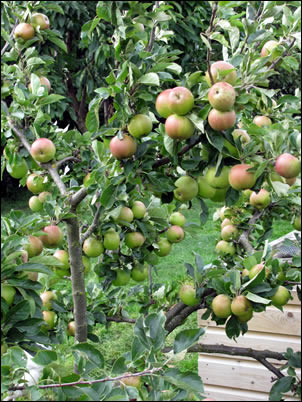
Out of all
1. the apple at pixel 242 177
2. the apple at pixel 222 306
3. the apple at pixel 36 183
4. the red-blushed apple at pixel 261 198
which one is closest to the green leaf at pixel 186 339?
the apple at pixel 242 177

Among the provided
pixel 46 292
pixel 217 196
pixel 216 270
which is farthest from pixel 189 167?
pixel 46 292

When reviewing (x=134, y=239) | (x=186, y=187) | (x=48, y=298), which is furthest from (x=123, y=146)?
(x=48, y=298)

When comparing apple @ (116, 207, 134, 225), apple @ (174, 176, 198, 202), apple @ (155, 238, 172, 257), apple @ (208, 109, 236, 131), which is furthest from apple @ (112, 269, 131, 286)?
apple @ (208, 109, 236, 131)

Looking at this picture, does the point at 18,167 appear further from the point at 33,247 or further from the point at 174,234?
the point at 174,234

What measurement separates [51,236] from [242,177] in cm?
54

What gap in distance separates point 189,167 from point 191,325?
2115 mm

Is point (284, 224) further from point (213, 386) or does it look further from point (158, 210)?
point (158, 210)

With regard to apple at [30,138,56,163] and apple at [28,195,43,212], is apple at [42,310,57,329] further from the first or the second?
apple at [30,138,56,163]

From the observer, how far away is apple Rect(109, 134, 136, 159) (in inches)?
36.9

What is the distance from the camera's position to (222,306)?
1.17m

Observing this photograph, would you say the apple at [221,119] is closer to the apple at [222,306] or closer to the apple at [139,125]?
the apple at [139,125]

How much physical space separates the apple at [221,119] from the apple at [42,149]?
18.7 inches

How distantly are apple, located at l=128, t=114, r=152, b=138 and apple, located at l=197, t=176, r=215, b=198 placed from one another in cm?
16

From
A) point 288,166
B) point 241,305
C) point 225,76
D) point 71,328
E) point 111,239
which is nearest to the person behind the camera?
point 288,166
